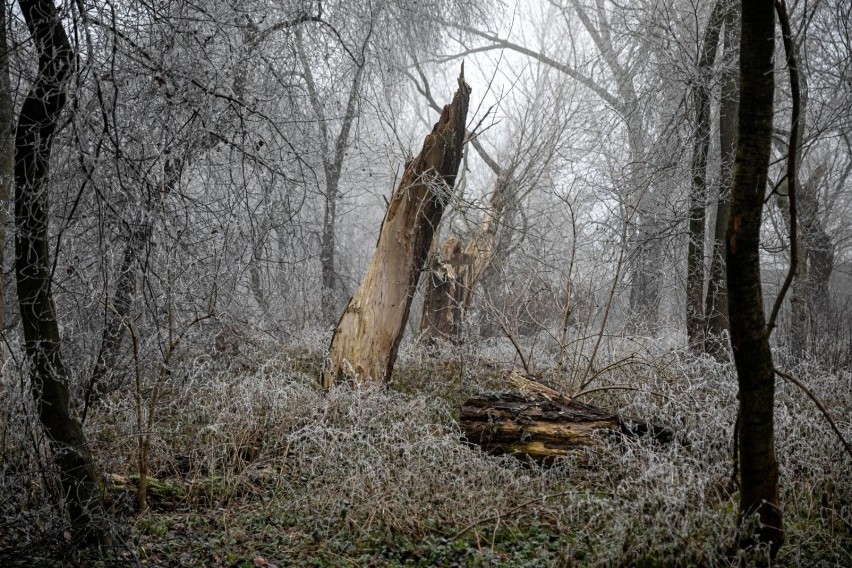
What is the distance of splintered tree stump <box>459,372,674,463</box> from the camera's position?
5.04 m

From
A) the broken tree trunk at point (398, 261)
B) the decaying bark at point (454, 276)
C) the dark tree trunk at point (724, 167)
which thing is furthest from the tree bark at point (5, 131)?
the decaying bark at point (454, 276)

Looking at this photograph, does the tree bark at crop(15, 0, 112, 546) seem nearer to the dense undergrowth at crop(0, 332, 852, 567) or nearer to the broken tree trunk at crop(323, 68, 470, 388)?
the dense undergrowth at crop(0, 332, 852, 567)

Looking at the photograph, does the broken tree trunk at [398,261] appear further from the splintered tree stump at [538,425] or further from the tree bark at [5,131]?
the tree bark at [5,131]

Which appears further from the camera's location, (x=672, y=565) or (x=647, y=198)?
(x=647, y=198)

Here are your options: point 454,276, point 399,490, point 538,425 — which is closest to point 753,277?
point 399,490

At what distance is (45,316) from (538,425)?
351cm

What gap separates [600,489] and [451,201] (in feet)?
11.8

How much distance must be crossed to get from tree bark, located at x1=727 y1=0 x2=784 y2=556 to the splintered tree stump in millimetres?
1756

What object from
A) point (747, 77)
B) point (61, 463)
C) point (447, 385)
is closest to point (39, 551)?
point (61, 463)

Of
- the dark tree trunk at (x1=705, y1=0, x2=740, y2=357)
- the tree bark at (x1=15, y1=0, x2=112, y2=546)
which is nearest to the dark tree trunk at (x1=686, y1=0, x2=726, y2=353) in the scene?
the dark tree trunk at (x1=705, y1=0, x2=740, y2=357)

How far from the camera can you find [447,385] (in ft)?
24.3

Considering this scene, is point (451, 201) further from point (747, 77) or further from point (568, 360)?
point (747, 77)

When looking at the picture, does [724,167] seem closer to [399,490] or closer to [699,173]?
[699,173]

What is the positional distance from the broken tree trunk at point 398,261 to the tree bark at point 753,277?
4310 millimetres
